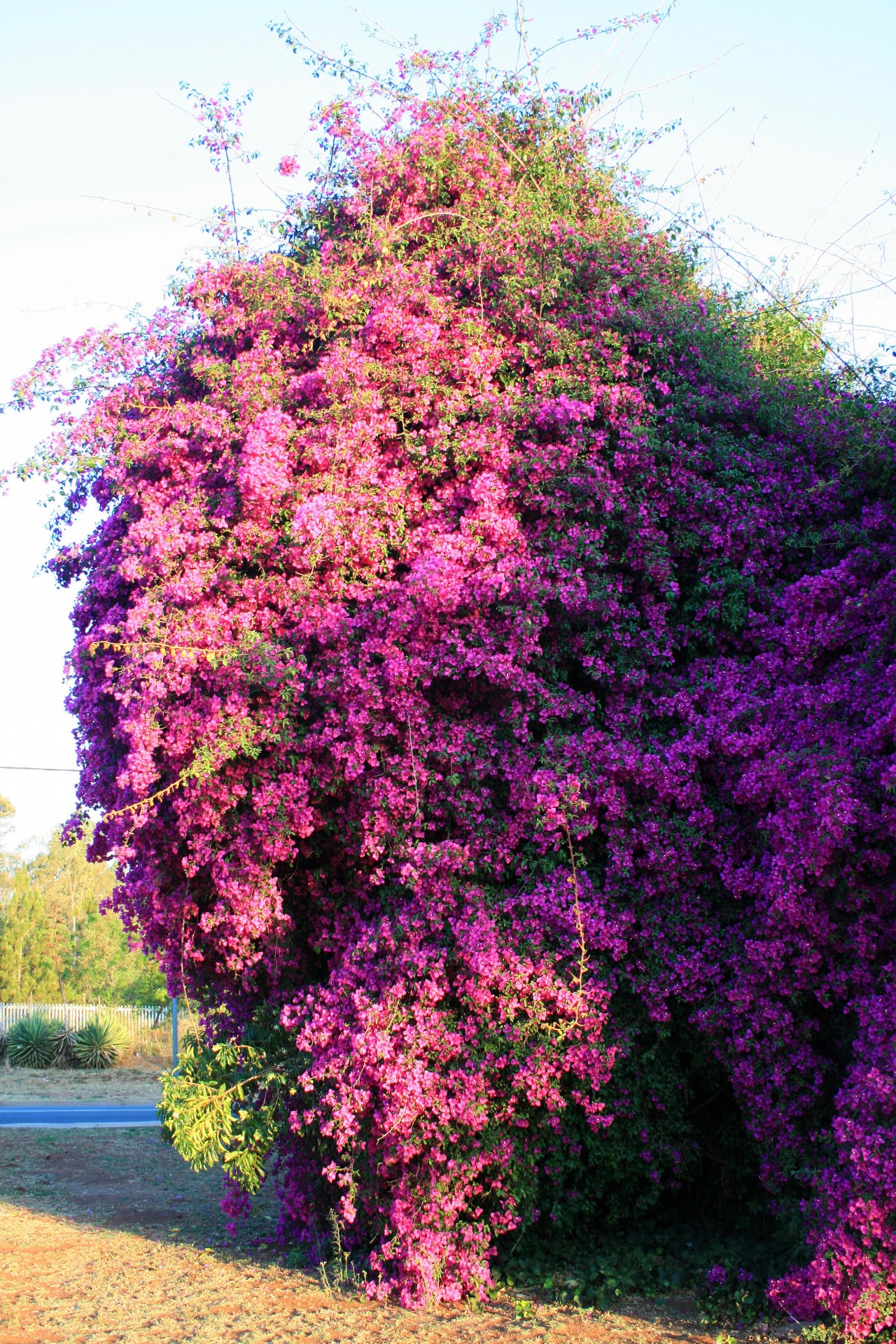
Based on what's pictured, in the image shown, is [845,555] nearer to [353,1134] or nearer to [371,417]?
[371,417]

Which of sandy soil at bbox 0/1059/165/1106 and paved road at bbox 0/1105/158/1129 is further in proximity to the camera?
sandy soil at bbox 0/1059/165/1106

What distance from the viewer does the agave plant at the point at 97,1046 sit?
86.2 feet

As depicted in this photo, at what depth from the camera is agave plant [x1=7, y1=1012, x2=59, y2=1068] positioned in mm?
26156

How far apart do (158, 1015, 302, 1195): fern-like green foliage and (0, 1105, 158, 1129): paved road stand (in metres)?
10.3

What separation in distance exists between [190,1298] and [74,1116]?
13.1 metres

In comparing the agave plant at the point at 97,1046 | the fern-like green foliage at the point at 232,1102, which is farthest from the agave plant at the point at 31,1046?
the fern-like green foliage at the point at 232,1102

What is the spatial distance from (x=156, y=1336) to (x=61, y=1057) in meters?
22.2

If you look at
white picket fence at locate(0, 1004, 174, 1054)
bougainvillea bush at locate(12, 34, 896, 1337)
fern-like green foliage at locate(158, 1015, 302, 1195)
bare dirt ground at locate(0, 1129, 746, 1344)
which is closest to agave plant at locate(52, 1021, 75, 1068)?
white picket fence at locate(0, 1004, 174, 1054)

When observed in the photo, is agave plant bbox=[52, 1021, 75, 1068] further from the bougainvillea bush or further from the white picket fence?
the bougainvillea bush

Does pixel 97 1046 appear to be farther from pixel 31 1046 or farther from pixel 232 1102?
pixel 232 1102

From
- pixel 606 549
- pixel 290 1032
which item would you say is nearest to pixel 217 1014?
pixel 290 1032

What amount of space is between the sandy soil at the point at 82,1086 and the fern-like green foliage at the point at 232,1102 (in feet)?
46.1

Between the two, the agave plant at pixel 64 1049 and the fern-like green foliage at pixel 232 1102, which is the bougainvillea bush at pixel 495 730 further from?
the agave plant at pixel 64 1049

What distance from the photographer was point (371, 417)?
8125mm
